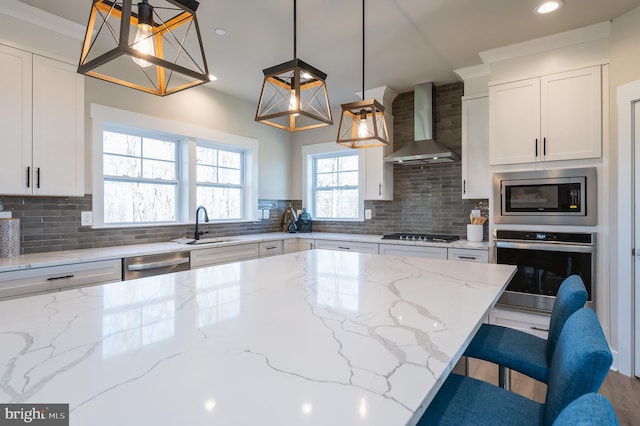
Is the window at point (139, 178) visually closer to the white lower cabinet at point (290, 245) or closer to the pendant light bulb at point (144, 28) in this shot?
the white lower cabinet at point (290, 245)

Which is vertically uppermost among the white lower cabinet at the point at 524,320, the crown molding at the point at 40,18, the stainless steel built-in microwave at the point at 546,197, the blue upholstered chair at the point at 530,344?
the crown molding at the point at 40,18

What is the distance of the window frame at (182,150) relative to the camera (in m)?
2.95

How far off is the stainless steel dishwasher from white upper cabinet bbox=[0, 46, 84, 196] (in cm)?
71

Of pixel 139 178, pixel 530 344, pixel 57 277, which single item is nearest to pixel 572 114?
pixel 530 344

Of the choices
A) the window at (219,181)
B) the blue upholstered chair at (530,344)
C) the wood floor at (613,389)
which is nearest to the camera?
the blue upholstered chair at (530,344)

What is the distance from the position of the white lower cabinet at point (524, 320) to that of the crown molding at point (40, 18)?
4150 mm

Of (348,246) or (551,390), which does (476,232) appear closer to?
(348,246)

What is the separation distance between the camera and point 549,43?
9.25 feet

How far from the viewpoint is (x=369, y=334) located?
0.94 metres

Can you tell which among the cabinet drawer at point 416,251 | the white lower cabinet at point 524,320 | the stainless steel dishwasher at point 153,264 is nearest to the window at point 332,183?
the cabinet drawer at point 416,251

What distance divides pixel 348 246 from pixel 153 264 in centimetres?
211

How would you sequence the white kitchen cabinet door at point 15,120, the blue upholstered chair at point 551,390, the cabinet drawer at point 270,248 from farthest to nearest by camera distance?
the cabinet drawer at point 270,248 → the white kitchen cabinet door at point 15,120 → the blue upholstered chair at point 551,390

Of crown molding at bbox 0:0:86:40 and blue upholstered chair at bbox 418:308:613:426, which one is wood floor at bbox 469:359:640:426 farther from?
crown molding at bbox 0:0:86:40

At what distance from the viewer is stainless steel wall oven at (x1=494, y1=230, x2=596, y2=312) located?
268cm
